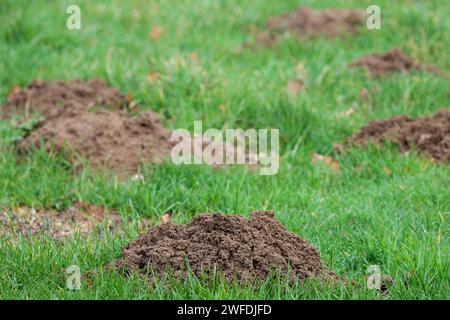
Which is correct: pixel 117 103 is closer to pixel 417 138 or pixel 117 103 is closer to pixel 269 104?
pixel 269 104

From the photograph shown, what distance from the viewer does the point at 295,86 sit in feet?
23.4

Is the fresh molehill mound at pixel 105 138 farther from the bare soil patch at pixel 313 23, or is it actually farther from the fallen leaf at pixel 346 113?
the bare soil patch at pixel 313 23

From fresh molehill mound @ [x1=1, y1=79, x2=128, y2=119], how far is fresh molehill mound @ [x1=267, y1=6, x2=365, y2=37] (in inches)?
95.6

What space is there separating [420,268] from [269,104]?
114 inches

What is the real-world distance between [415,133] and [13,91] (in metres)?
3.38

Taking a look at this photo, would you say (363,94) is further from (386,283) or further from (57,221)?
(386,283)

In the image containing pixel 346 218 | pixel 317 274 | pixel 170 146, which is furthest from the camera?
Result: pixel 170 146

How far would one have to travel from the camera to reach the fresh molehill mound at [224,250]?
13.3 feet

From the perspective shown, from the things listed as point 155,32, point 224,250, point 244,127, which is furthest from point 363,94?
point 224,250

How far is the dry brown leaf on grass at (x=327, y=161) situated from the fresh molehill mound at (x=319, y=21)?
8.17ft

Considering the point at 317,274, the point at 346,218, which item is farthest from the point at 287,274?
the point at 346,218

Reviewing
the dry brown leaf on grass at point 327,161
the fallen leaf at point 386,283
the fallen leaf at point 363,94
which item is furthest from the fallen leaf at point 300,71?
the fallen leaf at point 386,283

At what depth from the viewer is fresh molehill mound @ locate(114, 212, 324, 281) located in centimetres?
405

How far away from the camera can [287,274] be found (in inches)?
157
